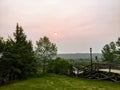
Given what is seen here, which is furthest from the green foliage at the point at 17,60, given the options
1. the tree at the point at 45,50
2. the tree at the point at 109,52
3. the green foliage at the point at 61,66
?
the tree at the point at 109,52

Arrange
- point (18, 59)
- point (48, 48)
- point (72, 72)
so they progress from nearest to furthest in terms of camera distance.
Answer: point (18, 59), point (72, 72), point (48, 48)

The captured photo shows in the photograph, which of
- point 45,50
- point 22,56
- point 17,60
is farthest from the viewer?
point 45,50

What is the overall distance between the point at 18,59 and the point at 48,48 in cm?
1238

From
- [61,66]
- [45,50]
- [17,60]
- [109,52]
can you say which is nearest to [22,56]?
[17,60]

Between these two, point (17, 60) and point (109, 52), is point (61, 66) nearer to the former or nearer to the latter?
point (17, 60)

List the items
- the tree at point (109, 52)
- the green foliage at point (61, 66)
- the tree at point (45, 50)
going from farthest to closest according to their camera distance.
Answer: the tree at point (109, 52)
the tree at point (45, 50)
the green foliage at point (61, 66)

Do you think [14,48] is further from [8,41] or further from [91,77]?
[91,77]

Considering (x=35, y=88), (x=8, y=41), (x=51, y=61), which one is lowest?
(x=35, y=88)

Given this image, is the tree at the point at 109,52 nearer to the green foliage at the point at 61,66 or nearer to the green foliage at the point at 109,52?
the green foliage at the point at 109,52

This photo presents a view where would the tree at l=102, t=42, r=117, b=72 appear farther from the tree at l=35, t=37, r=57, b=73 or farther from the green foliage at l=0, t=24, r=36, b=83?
the green foliage at l=0, t=24, r=36, b=83

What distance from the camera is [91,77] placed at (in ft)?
99.8

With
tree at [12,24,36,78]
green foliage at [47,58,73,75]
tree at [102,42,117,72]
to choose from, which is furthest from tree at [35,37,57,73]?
tree at [102,42,117,72]

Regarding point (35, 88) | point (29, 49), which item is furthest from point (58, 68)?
point (35, 88)

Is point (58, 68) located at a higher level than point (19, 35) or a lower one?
lower
